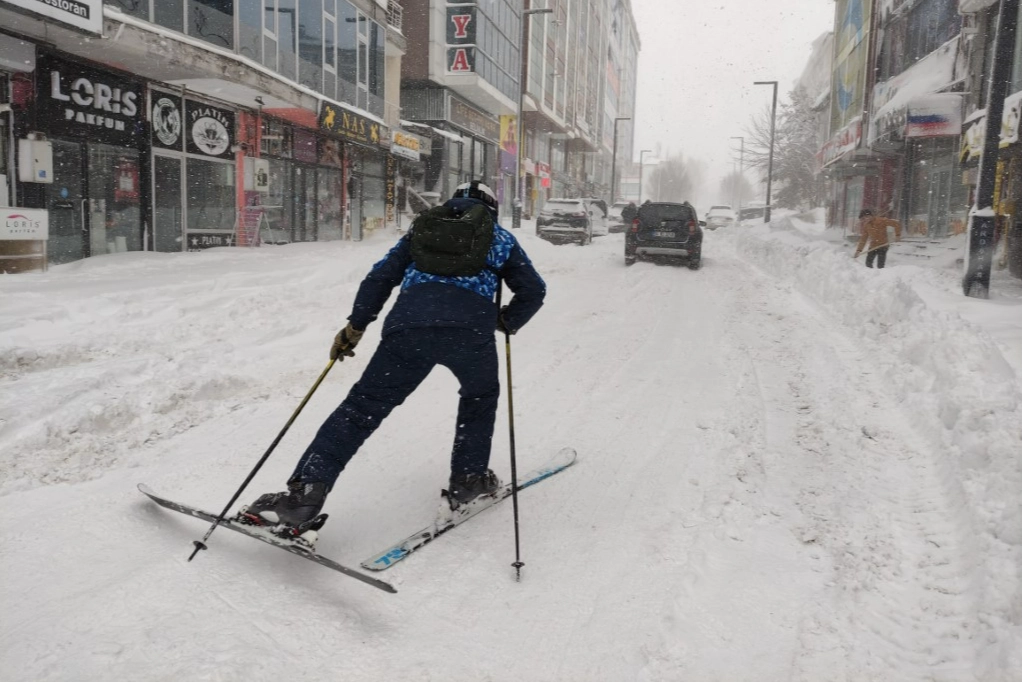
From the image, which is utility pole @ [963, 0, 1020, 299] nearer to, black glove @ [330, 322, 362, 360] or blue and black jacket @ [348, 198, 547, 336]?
blue and black jacket @ [348, 198, 547, 336]

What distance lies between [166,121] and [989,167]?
15.1 m

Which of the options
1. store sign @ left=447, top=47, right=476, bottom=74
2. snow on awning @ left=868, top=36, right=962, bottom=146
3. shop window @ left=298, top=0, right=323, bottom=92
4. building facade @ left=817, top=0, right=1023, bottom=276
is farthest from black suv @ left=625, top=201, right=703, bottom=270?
store sign @ left=447, top=47, right=476, bottom=74

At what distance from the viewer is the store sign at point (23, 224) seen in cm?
971

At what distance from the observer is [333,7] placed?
65.6 ft

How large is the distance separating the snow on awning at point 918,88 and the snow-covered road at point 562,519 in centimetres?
1437

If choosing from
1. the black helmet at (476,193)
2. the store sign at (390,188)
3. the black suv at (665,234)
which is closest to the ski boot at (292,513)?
the black helmet at (476,193)

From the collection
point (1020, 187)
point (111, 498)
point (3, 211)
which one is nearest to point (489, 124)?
point (1020, 187)

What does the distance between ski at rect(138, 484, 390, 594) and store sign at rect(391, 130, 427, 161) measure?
22.6 meters

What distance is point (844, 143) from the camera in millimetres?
27906

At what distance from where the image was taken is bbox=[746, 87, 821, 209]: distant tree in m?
51.5

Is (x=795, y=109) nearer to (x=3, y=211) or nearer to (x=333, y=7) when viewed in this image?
(x=333, y=7)

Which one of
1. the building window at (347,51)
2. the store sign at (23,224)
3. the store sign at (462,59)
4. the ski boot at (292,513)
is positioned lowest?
A: the ski boot at (292,513)

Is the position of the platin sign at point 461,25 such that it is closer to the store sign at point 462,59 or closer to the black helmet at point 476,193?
the store sign at point 462,59

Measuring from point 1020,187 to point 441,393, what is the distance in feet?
52.5
